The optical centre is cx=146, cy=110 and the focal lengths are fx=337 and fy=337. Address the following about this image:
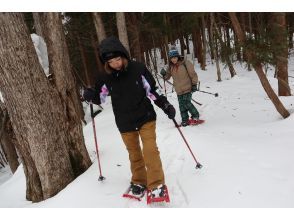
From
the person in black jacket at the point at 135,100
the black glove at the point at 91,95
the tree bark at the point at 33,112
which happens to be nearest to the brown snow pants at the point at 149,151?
the person in black jacket at the point at 135,100

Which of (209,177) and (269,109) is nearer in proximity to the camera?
(209,177)

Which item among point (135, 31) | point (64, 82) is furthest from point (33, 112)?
point (135, 31)

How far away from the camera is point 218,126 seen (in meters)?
8.02

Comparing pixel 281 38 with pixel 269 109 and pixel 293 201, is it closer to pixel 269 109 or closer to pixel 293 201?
pixel 269 109

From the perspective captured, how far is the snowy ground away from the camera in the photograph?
409 cm

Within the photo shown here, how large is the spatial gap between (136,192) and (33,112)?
5.97ft

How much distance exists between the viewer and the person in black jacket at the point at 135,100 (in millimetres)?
4129

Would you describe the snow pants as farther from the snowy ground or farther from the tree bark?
the tree bark

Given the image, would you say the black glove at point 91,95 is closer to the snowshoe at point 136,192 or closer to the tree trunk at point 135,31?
the snowshoe at point 136,192

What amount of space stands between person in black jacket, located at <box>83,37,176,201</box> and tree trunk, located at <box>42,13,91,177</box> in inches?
41.5

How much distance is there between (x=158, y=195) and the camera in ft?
13.3
